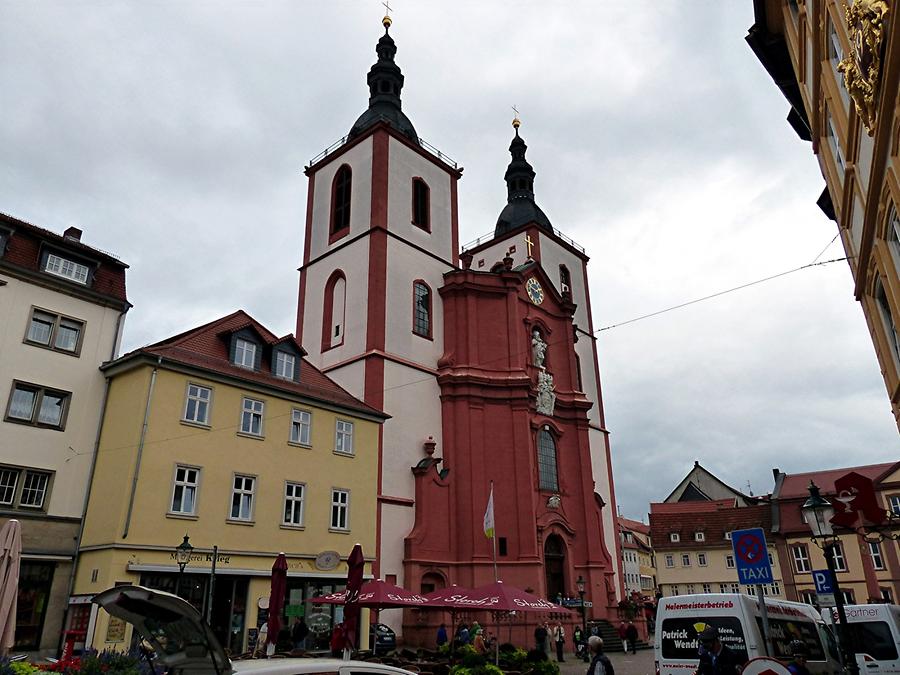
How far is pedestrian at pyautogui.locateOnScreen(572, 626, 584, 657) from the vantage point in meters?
27.8

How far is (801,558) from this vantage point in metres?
46.3

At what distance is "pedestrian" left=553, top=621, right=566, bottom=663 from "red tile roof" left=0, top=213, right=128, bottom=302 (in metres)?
19.7

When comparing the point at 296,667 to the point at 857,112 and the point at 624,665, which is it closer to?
the point at 857,112

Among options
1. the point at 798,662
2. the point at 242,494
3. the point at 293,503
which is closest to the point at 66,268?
the point at 242,494

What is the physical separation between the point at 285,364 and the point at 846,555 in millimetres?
39081

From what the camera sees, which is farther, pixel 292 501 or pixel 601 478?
pixel 601 478

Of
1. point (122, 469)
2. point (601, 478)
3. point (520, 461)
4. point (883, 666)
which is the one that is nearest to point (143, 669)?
point (122, 469)

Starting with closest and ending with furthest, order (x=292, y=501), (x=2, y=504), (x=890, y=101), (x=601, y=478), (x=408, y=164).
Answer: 1. (x=890, y=101)
2. (x=2, y=504)
3. (x=292, y=501)
4. (x=408, y=164)
5. (x=601, y=478)

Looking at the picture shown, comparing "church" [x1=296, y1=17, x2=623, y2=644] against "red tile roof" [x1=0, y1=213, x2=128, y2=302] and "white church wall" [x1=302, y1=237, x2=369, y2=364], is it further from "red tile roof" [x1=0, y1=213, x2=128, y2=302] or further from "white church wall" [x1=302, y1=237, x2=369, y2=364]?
"red tile roof" [x1=0, y1=213, x2=128, y2=302]

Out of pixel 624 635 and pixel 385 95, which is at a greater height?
pixel 385 95

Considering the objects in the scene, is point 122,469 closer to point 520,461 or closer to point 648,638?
point 520,461

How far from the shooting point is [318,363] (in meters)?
34.1

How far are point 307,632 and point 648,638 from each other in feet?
71.5

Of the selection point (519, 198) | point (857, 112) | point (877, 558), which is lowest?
point (877, 558)
